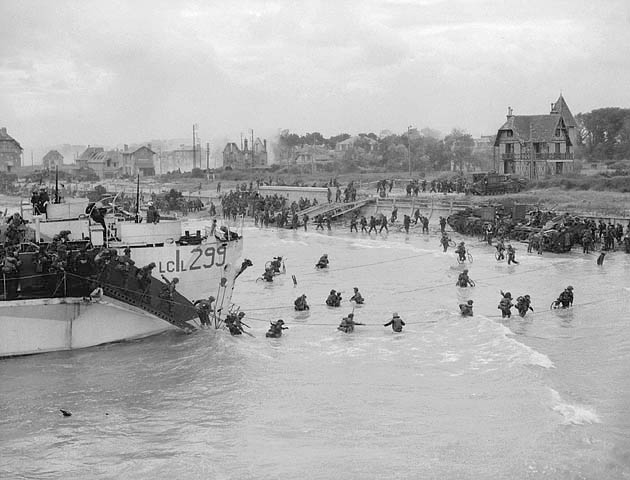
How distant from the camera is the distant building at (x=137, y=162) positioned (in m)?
149

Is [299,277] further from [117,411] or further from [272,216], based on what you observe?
[272,216]

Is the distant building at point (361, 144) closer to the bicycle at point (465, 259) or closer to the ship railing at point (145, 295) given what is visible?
the bicycle at point (465, 259)

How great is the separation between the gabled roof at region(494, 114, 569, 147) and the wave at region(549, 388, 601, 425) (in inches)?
2390

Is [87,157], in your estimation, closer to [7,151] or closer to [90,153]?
[90,153]

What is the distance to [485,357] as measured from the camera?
67.6 feet

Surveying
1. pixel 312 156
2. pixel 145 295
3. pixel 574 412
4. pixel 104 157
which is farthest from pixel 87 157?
pixel 574 412

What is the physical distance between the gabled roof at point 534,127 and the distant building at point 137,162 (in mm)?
86296

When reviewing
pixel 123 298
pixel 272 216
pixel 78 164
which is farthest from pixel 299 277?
pixel 78 164

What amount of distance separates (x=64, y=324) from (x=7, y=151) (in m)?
140

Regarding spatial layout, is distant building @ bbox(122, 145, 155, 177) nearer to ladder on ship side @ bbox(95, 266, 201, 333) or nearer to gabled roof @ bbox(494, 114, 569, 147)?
gabled roof @ bbox(494, 114, 569, 147)

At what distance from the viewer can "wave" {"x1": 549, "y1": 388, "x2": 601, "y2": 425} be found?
51.3 ft

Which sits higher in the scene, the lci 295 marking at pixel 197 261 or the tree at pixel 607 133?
A: the tree at pixel 607 133

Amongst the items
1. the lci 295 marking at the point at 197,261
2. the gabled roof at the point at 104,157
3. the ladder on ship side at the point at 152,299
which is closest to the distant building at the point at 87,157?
the gabled roof at the point at 104,157

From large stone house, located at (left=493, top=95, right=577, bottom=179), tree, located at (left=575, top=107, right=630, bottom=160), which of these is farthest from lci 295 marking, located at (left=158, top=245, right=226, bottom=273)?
tree, located at (left=575, top=107, right=630, bottom=160)
